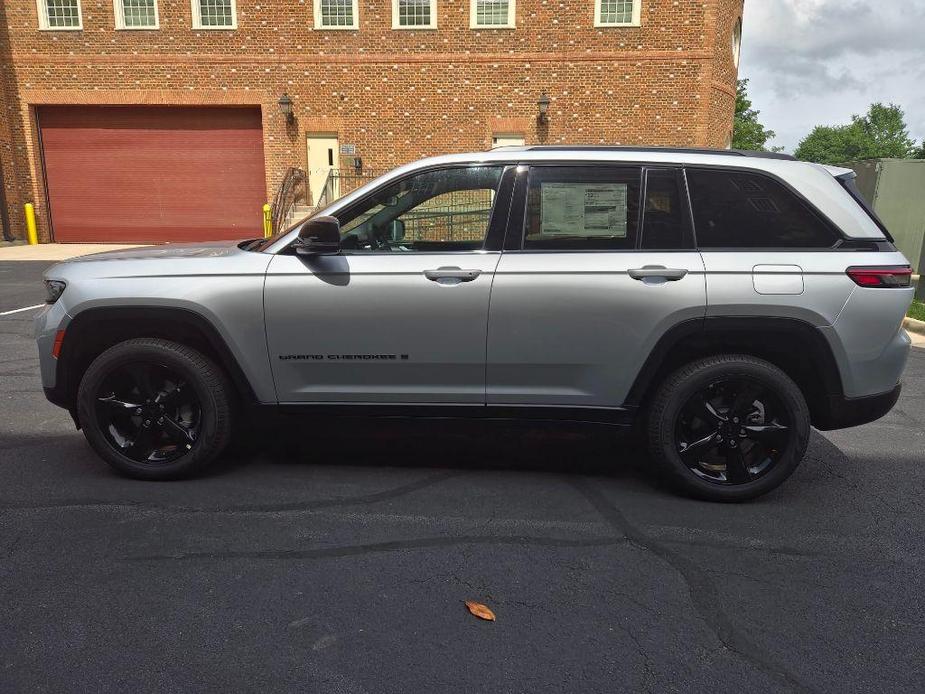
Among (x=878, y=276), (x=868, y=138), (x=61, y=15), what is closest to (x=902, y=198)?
(x=878, y=276)

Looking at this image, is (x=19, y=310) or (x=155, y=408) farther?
(x=19, y=310)

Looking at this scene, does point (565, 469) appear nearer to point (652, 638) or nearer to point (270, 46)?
point (652, 638)

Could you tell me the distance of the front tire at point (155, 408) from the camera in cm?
377

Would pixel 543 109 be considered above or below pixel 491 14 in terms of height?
below

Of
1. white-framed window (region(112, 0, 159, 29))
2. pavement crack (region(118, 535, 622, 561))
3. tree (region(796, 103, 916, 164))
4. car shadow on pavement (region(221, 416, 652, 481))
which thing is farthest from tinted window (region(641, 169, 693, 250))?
tree (region(796, 103, 916, 164))

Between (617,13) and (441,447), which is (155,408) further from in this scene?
(617,13)

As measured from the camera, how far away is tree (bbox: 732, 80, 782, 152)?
175 feet

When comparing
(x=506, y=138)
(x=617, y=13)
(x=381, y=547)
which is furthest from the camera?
(x=506, y=138)

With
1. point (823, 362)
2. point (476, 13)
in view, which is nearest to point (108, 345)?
point (823, 362)

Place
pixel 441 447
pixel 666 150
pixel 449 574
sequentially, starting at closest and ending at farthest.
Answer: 1. pixel 449 574
2. pixel 666 150
3. pixel 441 447

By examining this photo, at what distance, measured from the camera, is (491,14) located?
1859 centimetres

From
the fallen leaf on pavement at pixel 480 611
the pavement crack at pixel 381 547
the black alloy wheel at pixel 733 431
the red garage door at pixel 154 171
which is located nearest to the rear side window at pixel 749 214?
the black alloy wheel at pixel 733 431

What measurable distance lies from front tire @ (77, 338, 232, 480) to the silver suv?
0.04ft

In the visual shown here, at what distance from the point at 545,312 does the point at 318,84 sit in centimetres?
1762
